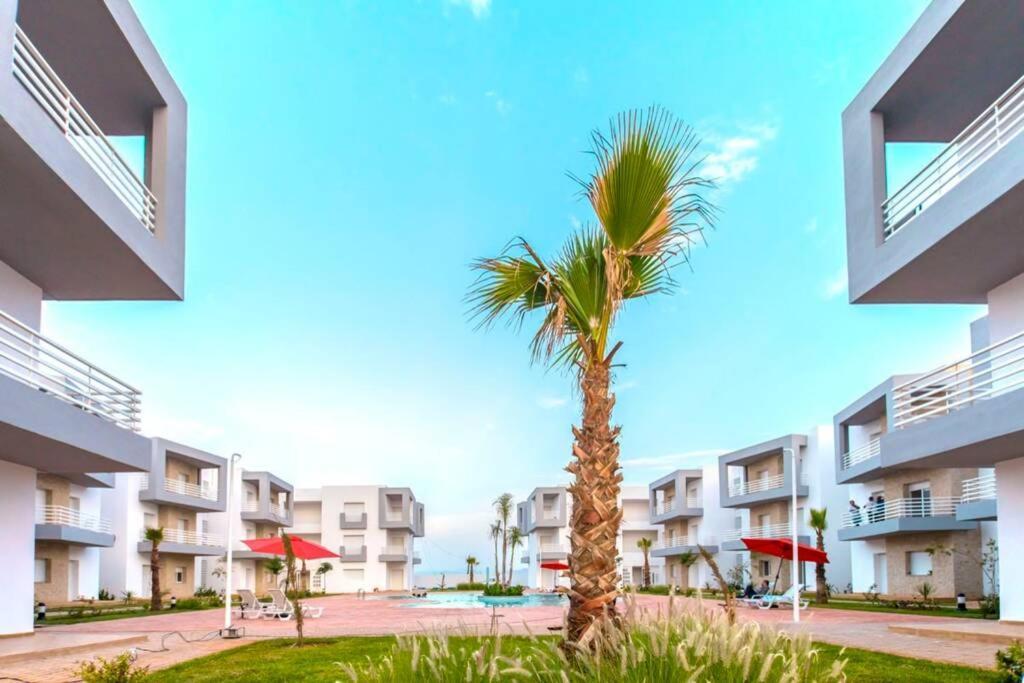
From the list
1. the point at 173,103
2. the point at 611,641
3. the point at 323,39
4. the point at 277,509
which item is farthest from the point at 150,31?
the point at 277,509

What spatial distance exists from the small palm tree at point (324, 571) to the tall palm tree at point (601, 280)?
58845 mm

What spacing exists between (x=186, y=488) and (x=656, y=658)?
4553 cm

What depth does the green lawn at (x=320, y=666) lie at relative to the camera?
11328 mm

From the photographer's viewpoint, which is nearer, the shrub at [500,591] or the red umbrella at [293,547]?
the red umbrella at [293,547]

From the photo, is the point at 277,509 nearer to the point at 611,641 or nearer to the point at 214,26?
the point at 214,26

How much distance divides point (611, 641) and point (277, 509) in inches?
2382

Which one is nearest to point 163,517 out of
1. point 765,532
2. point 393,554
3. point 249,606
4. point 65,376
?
point 249,606

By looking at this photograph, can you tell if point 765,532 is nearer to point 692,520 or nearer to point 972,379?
point 692,520

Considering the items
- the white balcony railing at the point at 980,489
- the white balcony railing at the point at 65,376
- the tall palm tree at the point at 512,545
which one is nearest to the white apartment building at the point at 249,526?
the tall palm tree at the point at 512,545

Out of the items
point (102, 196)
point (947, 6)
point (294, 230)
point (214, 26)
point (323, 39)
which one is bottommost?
point (102, 196)

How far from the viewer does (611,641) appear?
657 centimetres

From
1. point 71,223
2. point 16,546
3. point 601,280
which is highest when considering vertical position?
point 71,223

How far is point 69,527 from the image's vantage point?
34.8 m

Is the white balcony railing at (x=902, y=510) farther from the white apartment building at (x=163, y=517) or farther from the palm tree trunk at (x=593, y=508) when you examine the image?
the white apartment building at (x=163, y=517)
